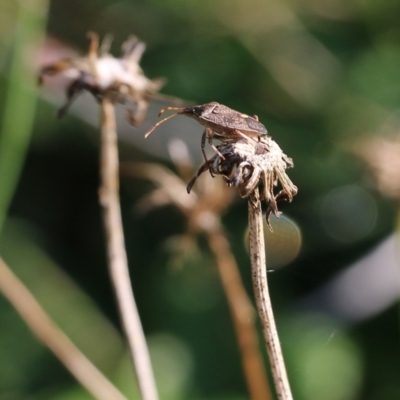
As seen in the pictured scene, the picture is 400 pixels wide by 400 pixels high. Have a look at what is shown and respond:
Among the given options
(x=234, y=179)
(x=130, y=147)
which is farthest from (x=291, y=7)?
(x=234, y=179)

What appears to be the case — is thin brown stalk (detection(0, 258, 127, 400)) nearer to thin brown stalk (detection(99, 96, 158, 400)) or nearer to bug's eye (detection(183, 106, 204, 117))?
thin brown stalk (detection(99, 96, 158, 400))

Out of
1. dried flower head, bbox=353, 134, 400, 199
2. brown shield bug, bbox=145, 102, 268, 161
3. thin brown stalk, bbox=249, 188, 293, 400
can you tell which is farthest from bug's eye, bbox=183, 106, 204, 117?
dried flower head, bbox=353, 134, 400, 199

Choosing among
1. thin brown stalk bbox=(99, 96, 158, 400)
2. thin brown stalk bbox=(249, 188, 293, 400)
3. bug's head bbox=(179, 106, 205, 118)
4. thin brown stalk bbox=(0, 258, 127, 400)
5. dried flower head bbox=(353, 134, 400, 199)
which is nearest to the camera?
thin brown stalk bbox=(249, 188, 293, 400)

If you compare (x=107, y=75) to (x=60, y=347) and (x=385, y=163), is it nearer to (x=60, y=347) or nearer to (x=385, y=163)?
(x=60, y=347)

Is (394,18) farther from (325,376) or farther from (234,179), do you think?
(234,179)

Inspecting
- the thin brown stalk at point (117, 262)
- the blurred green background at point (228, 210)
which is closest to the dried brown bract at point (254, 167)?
the thin brown stalk at point (117, 262)

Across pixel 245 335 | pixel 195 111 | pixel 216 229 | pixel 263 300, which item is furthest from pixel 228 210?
pixel 263 300
